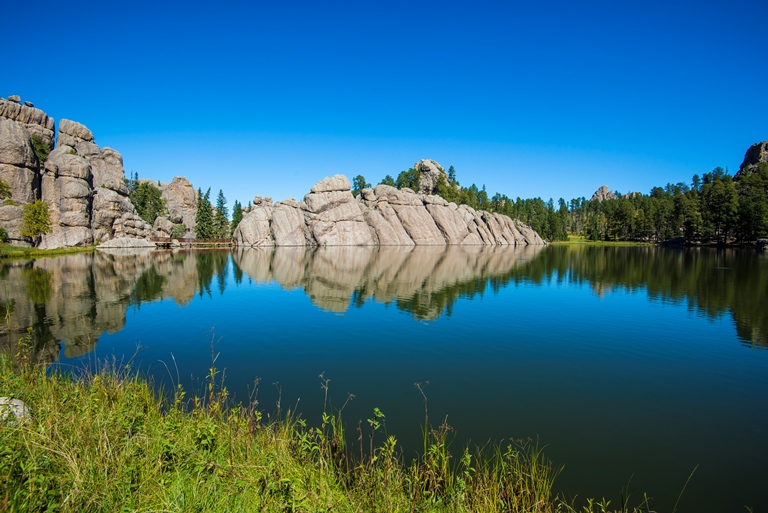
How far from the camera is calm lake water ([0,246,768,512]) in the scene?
9359 mm

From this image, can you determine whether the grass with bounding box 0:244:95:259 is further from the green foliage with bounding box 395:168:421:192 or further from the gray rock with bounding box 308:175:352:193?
the green foliage with bounding box 395:168:421:192

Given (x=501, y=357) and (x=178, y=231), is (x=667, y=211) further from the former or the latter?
(x=178, y=231)

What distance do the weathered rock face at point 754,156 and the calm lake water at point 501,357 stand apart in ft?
498

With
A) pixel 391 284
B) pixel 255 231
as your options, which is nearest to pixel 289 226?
pixel 255 231

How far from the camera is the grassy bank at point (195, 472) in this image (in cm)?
509

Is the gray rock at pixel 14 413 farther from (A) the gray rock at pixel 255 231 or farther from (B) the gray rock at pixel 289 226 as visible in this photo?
(B) the gray rock at pixel 289 226

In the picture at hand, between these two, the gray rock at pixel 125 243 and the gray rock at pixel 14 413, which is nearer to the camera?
the gray rock at pixel 14 413

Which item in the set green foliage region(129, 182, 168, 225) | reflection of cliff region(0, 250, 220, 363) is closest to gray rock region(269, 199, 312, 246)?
green foliage region(129, 182, 168, 225)

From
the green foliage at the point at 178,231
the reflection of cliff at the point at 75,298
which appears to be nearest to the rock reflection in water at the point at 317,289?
the reflection of cliff at the point at 75,298

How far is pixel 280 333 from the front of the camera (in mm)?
19531

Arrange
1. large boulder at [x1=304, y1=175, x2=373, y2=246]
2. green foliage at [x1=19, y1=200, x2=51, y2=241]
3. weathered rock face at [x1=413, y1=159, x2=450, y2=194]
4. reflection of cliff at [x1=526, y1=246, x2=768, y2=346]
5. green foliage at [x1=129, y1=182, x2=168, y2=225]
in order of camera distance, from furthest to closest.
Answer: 1. weathered rock face at [x1=413, y1=159, x2=450, y2=194]
2. large boulder at [x1=304, y1=175, x2=373, y2=246]
3. green foliage at [x1=129, y1=182, x2=168, y2=225]
4. green foliage at [x1=19, y1=200, x2=51, y2=241]
5. reflection of cliff at [x1=526, y1=246, x2=768, y2=346]

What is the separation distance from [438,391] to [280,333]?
9.64m

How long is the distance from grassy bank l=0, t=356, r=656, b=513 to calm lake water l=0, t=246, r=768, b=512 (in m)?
2.27

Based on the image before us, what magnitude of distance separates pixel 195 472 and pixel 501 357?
41.0 feet
